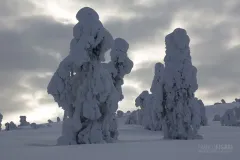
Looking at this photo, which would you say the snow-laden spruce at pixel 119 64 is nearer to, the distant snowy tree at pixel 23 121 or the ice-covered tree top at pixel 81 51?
the ice-covered tree top at pixel 81 51

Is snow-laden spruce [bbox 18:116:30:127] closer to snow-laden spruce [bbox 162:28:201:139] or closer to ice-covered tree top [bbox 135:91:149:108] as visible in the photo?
ice-covered tree top [bbox 135:91:149:108]

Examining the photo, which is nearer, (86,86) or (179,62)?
(86,86)

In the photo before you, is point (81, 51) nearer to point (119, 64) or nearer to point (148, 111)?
point (119, 64)

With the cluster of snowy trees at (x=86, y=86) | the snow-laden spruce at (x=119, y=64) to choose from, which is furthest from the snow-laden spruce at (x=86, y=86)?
the snow-laden spruce at (x=119, y=64)

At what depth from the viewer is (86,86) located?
63.3 feet

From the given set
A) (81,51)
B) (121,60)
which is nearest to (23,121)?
(121,60)

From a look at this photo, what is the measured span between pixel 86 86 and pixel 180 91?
26.3 feet

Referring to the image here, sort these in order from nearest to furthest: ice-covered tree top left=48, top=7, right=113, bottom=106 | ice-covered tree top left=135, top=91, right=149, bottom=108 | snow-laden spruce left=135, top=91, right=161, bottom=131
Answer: ice-covered tree top left=48, top=7, right=113, bottom=106, snow-laden spruce left=135, top=91, right=161, bottom=131, ice-covered tree top left=135, top=91, right=149, bottom=108

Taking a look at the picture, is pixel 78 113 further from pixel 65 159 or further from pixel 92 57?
pixel 65 159

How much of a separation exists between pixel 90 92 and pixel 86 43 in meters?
2.53

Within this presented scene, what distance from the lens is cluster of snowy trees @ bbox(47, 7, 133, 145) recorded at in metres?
18.9

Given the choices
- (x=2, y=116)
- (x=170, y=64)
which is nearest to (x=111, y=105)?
(x=170, y=64)

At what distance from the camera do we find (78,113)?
1911cm

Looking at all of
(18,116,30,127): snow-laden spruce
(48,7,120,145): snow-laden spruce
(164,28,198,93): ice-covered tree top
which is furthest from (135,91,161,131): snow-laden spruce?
(18,116,30,127): snow-laden spruce
